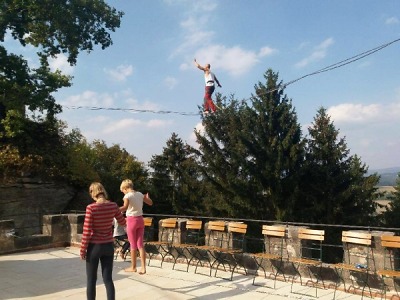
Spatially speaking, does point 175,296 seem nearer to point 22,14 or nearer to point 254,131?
point 22,14

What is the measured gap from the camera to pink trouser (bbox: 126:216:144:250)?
271 inches

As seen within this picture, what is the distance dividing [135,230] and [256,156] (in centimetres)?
2195

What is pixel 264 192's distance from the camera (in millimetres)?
27188

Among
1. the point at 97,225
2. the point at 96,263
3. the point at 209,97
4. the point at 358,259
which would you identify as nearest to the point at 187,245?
the point at 358,259

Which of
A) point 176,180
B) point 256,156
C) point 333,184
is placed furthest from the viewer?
point 176,180

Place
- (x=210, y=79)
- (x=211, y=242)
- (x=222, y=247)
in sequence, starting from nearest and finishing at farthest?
1. (x=222, y=247)
2. (x=211, y=242)
3. (x=210, y=79)

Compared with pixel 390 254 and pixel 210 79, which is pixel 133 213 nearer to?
pixel 390 254

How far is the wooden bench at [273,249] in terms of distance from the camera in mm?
7322

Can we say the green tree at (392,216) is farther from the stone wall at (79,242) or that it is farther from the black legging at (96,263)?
the black legging at (96,263)

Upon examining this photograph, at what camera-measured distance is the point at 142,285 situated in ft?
22.1

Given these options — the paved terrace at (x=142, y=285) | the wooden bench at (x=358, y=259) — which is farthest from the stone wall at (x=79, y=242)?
the paved terrace at (x=142, y=285)

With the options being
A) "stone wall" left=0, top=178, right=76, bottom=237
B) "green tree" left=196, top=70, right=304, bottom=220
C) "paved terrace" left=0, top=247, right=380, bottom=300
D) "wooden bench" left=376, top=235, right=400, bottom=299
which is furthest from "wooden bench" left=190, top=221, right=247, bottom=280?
"green tree" left=196, top=70, right=304, bottom=220

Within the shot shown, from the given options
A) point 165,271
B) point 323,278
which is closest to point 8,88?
point 165,271

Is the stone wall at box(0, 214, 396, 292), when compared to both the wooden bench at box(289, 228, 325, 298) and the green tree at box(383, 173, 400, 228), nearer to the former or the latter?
the wooden bench at box(289, 228, 325, 298)
